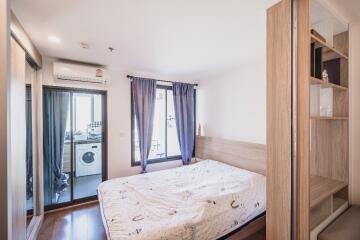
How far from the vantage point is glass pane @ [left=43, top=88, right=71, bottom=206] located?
2.93m

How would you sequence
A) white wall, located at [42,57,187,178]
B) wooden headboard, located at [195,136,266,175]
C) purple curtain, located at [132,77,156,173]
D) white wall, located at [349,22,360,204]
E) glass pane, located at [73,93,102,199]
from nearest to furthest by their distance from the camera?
white wall, located at [349,22,360,204], wooden headboard, located at [195,136,266,175], glass pane, located at [73,93,102,199], white wall, located at [42,57,187,178], purple curtain, located at [132,77,156,173]

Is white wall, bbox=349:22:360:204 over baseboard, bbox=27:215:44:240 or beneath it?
over

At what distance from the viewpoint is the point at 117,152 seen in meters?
3.44

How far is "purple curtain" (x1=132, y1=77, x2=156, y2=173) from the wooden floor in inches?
46.2

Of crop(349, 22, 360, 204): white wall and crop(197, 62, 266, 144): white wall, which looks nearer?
crop(349, 22, 360, 204): white wall

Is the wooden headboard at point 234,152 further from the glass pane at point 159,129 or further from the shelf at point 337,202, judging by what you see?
the shelf at point 337,202

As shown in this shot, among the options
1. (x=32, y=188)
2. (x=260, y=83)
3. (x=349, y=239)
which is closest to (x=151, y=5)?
(x=260, y=83)

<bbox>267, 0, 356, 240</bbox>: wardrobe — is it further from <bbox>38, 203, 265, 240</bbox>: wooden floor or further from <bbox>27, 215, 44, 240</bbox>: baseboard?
<bbox>27, 215, 44, 240</bbox>: baseboard

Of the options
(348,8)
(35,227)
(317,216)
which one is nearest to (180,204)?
(317,216)

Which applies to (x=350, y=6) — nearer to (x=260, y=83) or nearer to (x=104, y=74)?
(x=260, y=83)

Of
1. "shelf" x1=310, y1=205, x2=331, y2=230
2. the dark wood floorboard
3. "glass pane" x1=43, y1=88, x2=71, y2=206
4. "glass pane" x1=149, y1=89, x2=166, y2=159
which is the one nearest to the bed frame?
"shelf" x1=310, y1=205, x2=331, y2=230

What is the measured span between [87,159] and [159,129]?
1561 millimetres

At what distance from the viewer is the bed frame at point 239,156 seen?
216cm

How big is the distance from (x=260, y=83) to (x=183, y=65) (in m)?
1.37
